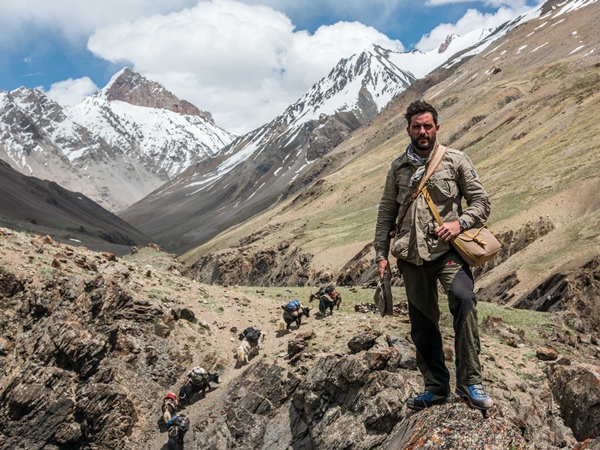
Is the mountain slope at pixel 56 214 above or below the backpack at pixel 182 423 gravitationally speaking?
above

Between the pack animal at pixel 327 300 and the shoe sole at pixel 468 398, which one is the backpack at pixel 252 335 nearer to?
the pack animal at pixel 327 300

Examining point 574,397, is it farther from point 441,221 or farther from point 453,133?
point 453,133

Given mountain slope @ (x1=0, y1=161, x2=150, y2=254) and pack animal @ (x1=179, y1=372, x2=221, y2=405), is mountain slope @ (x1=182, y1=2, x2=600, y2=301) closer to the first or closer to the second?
pack animal @ (x1=179, y1=372, x2=221, y2=405)

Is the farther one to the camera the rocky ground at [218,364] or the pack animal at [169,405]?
the pack animal at [169,405]

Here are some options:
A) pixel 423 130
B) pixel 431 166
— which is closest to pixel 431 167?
pixel 431 166

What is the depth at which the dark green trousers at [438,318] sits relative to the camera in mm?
6754

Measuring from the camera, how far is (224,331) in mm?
25016

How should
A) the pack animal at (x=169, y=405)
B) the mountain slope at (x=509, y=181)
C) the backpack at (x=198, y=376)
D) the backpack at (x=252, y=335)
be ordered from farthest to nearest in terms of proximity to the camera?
the mountain slope at (x=509, y=181), the backpack at (x=252, y=335), the backpack at (x=198, y=376), the pack animal at (x=169, y=405)

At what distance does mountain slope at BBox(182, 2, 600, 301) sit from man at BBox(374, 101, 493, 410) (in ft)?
69.0

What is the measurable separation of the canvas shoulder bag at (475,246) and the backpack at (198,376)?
50.6ft

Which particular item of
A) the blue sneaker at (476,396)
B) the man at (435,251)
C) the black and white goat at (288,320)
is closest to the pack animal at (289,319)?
the black and white goat at (288,320)

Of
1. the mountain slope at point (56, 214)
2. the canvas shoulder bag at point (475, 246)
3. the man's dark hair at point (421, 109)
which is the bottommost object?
the canvas shoulder bag at point (475, 246)

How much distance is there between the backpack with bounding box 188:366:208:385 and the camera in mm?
20078

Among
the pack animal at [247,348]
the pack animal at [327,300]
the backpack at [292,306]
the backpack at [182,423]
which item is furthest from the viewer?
the pack animal at [327,300]
